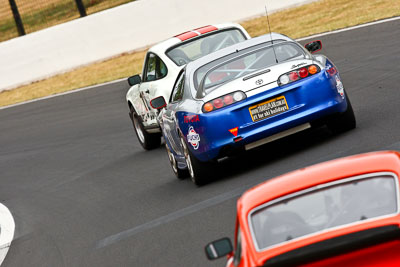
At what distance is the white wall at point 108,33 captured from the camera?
28.1 m

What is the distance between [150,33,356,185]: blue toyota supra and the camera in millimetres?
10031

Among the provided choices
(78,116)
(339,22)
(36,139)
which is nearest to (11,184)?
(36,139)

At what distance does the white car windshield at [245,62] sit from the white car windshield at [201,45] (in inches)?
125

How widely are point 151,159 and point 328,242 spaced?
10.1 meters

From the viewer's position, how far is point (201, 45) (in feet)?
46.1

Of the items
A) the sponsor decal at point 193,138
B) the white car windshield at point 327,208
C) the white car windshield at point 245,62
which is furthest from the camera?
the white car windshield at point 245,62

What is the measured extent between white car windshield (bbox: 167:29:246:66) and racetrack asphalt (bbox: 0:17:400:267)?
1.49 metres

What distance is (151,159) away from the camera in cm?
1399

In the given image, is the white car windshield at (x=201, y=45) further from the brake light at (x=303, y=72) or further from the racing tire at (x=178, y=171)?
the brake light at (x=303, y=72)

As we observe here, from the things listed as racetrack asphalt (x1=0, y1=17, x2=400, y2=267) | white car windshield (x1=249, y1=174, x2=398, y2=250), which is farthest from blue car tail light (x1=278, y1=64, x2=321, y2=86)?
white car windshield (x1=249, y1=174, x2=398, y2=250)

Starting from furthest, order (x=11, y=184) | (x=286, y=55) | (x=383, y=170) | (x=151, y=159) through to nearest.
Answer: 1. (x=11, y=184)
2. (x=151, y=159)
3. (x=286, y=55)
4. (x=383, y=170)

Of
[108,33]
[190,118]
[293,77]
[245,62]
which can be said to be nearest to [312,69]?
[293,77]

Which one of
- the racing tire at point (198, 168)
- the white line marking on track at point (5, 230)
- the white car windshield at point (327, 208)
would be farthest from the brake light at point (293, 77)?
the white car windshield at point (327, 208)

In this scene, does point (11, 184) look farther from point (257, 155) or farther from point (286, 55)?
point (286, 55)
